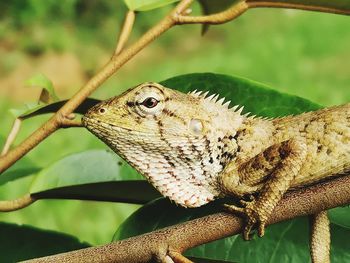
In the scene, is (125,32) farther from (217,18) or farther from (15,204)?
(15,204)

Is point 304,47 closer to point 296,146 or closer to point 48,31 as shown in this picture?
point 48,31

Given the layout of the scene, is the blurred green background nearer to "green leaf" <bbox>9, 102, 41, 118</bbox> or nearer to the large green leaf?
"green leaf" <bbox>9, 102, 41, 118</bbox>

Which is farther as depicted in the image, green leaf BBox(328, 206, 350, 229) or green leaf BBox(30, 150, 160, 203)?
green leaf BBox(30, 150, 160, 203)

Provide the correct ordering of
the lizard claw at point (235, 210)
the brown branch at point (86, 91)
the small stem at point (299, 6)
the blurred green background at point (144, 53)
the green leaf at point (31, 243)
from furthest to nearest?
1. the blurred green background at point (144, 53)
2. the green leaf at point (31, 243)
3. the small stem at point (299, 6)
4. the brown branch at point (86, 91)
5. the lizard claw at point (235, 210)

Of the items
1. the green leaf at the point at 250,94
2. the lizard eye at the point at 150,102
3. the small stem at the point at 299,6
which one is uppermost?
the small stem at the point at 299,6

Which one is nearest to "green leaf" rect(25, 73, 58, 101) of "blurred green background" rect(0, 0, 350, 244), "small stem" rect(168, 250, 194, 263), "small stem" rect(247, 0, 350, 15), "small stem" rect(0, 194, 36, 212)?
"small stem" rect(0, 194, 36, 212)

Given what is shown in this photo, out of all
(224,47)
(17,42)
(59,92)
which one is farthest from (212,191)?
(224,47)

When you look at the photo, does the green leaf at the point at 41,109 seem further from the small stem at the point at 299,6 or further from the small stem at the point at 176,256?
the small stem at the point at 176,256

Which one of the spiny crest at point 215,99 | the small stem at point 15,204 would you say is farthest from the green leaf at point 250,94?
the small stem at point 15,204
